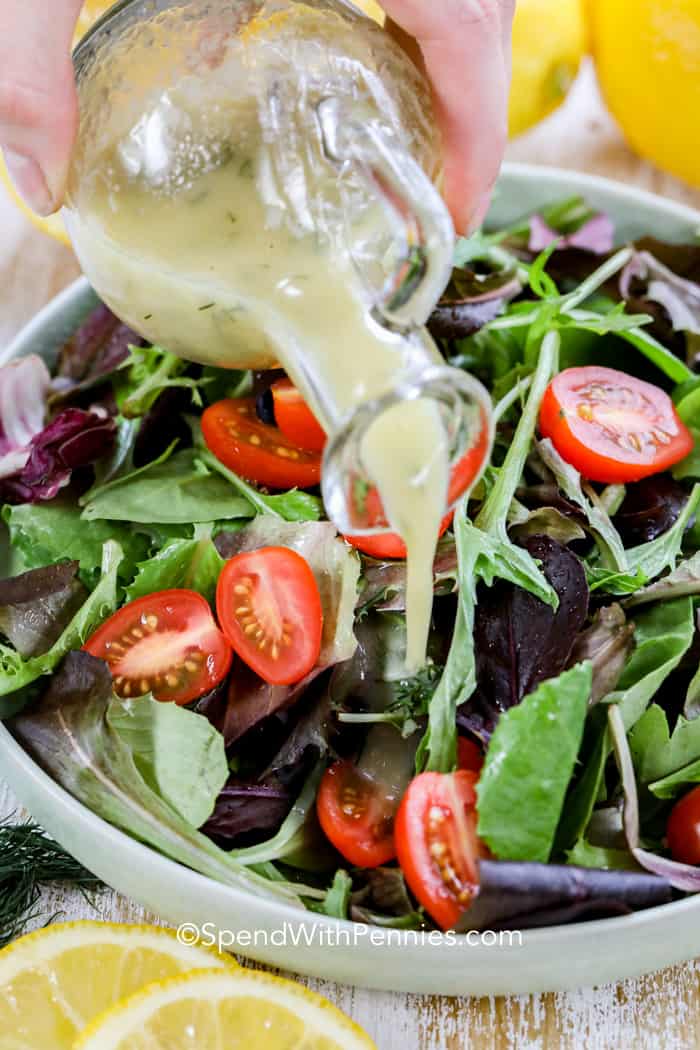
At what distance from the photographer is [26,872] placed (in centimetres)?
149

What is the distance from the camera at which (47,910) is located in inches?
58.7

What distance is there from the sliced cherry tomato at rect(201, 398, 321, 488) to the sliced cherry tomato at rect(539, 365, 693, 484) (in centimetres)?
35

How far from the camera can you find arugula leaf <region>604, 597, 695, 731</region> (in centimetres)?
140

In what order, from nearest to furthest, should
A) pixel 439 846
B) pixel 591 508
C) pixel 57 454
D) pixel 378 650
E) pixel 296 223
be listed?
pixel 296 223
pixel 439 846
pixel 378 650
pixel 591 508
pixel 57 454

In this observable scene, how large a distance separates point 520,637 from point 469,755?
0.16 metres

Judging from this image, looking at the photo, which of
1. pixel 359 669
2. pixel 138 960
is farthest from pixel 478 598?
pixel 138 960

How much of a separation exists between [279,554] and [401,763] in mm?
303

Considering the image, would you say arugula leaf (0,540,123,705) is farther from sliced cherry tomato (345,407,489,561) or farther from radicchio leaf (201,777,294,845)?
sliced cherry tomato (345,407,489,561)

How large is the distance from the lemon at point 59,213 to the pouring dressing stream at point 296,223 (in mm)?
611

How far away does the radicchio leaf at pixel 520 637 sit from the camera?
1.40 meters

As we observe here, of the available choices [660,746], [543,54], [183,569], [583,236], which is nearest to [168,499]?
[183,569]

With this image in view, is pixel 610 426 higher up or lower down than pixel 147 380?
lower down

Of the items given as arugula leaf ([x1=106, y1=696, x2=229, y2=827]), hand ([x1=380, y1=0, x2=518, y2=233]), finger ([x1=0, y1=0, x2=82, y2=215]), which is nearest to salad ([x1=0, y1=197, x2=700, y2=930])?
arugula leaf ([x1=106, y1=696, x2=229, y2=827])

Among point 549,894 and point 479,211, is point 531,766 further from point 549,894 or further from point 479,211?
point 479,211
